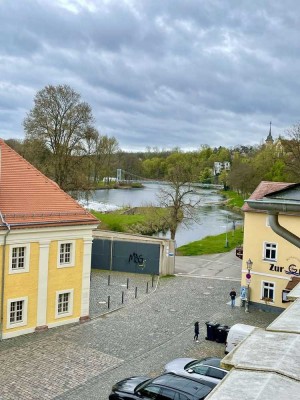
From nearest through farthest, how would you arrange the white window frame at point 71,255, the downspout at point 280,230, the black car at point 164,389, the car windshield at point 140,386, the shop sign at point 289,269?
the downspout at point 280,230 → the black car at point 164,389 → the car windshield at point 140,386 → the white window frame at point 71,255 → the shop sign at point 289,269

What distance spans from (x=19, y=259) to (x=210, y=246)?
28.9 meters

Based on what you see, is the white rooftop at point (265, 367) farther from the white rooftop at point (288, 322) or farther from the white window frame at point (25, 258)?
the white window frame at point (25, 258)

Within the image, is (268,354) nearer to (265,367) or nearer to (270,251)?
(265,367)

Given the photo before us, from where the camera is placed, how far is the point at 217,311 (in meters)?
25.3

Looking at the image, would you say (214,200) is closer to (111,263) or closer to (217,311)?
(111,263)

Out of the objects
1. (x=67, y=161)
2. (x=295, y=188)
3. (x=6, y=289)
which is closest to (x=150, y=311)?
(x=6, y=289)

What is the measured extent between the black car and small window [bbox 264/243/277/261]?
499 inches

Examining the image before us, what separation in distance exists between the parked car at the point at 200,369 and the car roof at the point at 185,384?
83 cm

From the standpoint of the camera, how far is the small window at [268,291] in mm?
26142

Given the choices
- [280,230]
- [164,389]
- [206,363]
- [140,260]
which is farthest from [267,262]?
[280,230]

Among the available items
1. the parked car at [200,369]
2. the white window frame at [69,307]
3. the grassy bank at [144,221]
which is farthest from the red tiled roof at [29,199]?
the grassy bank at [144,221]

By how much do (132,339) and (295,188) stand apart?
15.5m

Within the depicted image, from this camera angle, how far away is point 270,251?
26.2m

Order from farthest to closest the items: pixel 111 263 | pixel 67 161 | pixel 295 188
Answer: pixel 67 161 → pixel 111 263 → pixel 295 188
